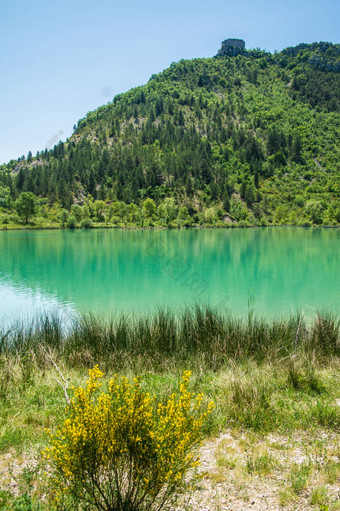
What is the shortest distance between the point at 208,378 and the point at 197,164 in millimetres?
124311

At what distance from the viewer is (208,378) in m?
5.89

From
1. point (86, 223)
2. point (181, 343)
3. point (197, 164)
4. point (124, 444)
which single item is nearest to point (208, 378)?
point (181, 343)

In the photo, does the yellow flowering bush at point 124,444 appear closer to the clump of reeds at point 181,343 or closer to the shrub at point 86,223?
the clump of reeds at point 181,343

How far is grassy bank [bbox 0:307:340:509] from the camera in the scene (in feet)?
12.4

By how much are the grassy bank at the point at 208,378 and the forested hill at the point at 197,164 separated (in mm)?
91206

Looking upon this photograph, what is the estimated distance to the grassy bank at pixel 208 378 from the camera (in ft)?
12.4

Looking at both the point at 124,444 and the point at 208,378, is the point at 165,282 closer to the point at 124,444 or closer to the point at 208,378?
the point at 208,378

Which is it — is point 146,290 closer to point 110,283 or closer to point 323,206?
point 110,283

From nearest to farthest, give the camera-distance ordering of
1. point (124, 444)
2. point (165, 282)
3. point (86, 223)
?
point (124, 444) → point (165, 282) → point (86, 223)

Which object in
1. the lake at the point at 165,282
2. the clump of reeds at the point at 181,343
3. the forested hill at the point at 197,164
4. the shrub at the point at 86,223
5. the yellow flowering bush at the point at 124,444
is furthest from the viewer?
the forested hill at the point at 197,164

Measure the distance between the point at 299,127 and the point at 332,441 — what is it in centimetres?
17013

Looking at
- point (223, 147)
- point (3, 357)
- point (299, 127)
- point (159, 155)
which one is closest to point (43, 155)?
point (159, 155)

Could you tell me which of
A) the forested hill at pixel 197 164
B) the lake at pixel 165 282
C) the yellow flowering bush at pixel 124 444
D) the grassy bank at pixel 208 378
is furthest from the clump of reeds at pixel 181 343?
the forested hill at pixel 197 164

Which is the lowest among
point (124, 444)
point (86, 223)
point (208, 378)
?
point (208, 378)
